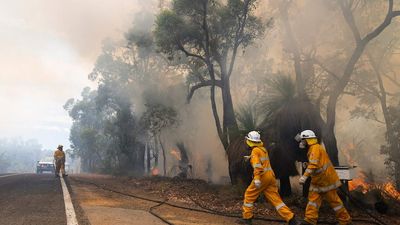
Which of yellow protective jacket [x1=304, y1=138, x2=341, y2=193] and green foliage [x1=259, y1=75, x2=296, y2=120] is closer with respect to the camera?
yellow protective jacket [x1=304, y1=138, x2=341, y2=193]

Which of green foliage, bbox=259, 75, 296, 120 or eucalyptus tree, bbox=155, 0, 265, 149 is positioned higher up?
eucalyptus tree, bbox=155, 0, 265, 149

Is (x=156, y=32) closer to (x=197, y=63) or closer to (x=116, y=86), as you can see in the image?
(x=197, y=63)

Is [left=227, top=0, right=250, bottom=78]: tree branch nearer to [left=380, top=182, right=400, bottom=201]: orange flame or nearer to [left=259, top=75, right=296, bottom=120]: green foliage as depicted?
[left=259, top=75, right=296, bottom=120]: green foliage

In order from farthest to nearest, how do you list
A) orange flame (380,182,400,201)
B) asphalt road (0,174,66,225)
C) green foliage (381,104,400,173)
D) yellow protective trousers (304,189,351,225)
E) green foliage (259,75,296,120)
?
green foliage (381,104,400,173)
orange flame (380,182,400,201)
green foliage (259,75,296,120)
yellow protective trousers (304,189,351,225)
asphalt road (0,174,66,225)

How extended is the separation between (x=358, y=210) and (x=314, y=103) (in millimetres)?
3600

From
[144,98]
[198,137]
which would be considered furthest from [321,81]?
[144,98]

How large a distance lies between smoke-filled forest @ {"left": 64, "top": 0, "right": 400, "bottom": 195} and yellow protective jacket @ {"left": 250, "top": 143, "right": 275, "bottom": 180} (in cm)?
325

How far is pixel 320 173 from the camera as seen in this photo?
6.83 meters

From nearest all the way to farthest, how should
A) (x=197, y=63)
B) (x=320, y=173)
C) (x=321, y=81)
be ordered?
(x=320, y=173), (x=197, y=63), (x=321, y=81)

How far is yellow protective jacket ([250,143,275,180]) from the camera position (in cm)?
678

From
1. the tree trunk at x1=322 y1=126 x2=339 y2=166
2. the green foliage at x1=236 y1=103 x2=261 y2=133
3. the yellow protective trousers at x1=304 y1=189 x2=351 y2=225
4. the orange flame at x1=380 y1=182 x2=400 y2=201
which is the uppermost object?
the green foliage at x1=236 y1=103 x2=261 y2=133

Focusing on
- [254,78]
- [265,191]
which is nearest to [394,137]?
[254,78]

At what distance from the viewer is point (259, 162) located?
685cm

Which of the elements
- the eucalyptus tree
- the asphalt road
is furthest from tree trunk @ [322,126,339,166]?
the asphalt road
